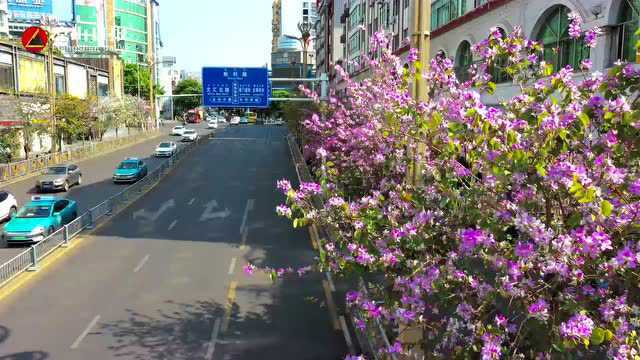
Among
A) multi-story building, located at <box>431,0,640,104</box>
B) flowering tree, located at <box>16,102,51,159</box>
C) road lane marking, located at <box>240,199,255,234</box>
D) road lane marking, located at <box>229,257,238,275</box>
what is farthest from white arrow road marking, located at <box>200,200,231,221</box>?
flowering tree, located at <box>16,102,51,159</box>

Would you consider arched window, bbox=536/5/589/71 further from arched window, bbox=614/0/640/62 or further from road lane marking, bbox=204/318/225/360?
road lane marking, bbox=204/318/225/360

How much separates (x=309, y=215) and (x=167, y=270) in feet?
47.3

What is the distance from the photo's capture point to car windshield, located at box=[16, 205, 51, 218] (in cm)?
2429

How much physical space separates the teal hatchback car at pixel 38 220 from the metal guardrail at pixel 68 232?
24.4 inches

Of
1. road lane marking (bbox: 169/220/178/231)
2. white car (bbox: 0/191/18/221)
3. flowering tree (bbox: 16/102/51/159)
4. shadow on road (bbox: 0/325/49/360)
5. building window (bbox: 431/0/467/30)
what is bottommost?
shadow on road (bbox: 0/325/49/360)

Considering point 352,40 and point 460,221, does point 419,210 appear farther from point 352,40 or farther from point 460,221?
point 352,40

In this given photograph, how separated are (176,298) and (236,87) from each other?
71.3 feet

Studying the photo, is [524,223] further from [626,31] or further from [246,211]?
[246,211]

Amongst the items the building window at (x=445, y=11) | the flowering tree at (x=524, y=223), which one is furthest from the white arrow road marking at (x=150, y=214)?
the flowering tree at (x=524, y=223)

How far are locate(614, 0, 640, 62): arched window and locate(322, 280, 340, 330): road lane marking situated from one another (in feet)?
33.4

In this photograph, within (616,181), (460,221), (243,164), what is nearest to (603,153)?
(616,181)

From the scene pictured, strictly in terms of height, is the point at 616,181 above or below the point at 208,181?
above

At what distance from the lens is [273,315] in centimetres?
1593

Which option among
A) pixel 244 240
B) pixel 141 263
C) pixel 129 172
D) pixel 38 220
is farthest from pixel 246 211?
pixel 129 172
